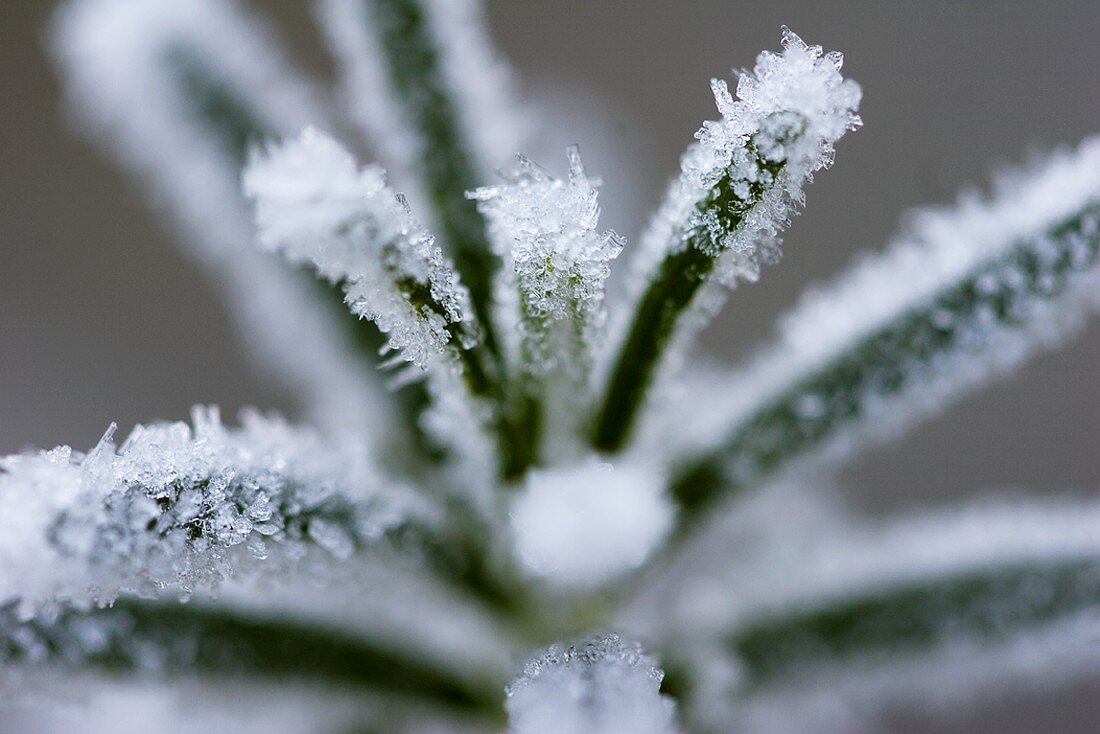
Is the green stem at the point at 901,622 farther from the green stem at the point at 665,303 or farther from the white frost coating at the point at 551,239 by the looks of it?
the white frost coating at the point at 551,239

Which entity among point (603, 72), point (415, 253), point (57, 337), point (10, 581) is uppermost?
point (603, 72)

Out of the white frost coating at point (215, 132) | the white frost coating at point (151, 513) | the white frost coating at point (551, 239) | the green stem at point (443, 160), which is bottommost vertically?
the white frost coating at point (151, 513)

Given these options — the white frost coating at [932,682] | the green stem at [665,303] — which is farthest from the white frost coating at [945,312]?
the white frost coating at [932,682]

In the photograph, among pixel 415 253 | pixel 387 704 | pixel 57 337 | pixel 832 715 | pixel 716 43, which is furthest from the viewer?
pixel 716 43

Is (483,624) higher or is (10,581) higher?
(483,624)

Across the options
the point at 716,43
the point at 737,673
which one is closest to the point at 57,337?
the point at 716,43

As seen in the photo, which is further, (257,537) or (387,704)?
(387,704)

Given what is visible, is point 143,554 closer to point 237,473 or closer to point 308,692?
point 237,473

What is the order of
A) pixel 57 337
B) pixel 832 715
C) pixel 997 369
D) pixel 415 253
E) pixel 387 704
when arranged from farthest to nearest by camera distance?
pixel 57 337
pixel 832 715
pixel 387 704
pixel 997 369
pixel 415 253
